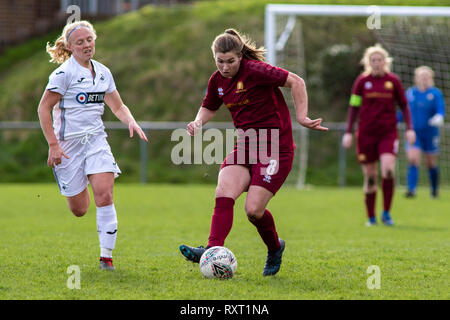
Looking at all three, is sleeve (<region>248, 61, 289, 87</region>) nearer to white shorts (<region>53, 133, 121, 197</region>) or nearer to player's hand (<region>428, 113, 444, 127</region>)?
white shorts (<region>53, 133, 121, 197</region>)

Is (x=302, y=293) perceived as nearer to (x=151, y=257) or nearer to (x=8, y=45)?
(x=151, y=257)

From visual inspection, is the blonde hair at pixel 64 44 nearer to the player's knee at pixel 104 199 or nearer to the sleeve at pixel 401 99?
the player's knee at pixel 104 199

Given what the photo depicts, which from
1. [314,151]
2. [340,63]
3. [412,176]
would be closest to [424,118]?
[412,176]

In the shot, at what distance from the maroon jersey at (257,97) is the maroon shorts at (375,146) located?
154 inches

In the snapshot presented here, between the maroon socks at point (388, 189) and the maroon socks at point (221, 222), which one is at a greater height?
the maroon socks at point (221, 222)

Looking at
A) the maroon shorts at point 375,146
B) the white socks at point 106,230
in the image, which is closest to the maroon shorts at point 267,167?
the white socks at point 106,230

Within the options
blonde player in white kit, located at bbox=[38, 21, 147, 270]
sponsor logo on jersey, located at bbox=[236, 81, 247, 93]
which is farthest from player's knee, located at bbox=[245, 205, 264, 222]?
blonde player in white kit, located at bbox=[38, 21, 147, 270]

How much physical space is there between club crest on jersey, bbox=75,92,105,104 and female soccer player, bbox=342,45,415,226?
4.54m

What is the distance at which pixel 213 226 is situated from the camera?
5.15 metres

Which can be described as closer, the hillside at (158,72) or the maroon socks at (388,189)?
the maroon socks at (388,189)

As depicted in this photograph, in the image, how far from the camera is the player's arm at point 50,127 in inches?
210

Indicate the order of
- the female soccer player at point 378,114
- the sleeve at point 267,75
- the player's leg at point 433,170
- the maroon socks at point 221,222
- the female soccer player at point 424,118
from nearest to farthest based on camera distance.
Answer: the maroon socks at point 221,222 → the sleeve at point 267,75 → the female soccer player at point 378,114 → the female soccer player at point 424,118 → the player's leg at point 433,170
